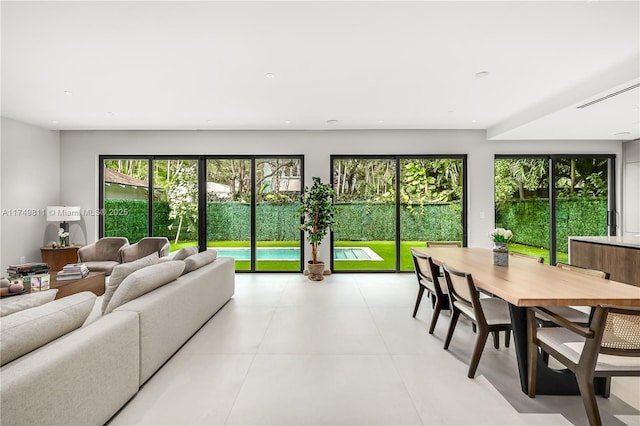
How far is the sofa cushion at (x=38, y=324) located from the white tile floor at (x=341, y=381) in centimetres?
66

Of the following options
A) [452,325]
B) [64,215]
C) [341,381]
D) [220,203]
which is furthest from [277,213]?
[341,381]

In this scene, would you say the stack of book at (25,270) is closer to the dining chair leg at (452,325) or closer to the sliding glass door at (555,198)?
the dining chair leg at (452,325)

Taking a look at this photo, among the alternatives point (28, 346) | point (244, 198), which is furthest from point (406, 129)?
point (28, 346)

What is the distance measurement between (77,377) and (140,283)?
3.09 ft

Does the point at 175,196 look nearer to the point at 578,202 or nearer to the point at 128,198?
the point at 128,198

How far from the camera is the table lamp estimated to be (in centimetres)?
521

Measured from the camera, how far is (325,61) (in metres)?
3.12

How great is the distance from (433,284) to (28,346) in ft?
10.0

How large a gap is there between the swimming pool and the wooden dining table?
11.5ft

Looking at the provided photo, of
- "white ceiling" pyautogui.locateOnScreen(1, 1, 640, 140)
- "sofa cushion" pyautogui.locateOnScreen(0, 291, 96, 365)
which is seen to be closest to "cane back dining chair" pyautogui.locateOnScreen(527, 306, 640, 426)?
"white ceiling" pyautogui.locateOnScreen(1, 1, 640, 140)

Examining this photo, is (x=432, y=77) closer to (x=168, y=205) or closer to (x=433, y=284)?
(x=433, y=284)

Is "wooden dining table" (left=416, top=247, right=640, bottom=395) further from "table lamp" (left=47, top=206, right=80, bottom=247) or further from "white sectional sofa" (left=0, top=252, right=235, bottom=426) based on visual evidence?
"table lamp" (left=47, top=206, right=80, bottom=247)

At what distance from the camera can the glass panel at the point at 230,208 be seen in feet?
19.9

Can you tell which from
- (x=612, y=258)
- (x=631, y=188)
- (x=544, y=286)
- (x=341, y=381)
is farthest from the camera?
(x=631, y=188)
